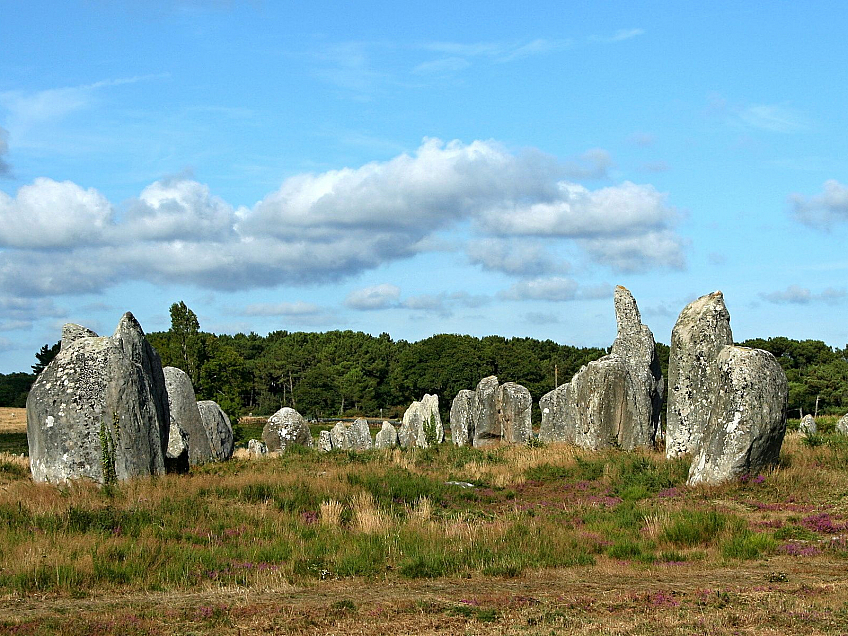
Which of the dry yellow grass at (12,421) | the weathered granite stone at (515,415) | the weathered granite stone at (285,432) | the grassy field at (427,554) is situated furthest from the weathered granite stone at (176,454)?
the dry yellow grass at (12,421)

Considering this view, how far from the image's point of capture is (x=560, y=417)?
28.2 m

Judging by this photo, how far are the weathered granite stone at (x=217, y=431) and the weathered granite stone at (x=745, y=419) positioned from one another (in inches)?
601

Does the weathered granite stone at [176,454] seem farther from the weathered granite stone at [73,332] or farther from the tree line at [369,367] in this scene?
the tree line at [369,367]

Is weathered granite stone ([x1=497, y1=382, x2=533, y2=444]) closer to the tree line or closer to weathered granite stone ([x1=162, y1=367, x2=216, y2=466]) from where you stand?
weathered granite stone ([x1=162, y1=367, x2=216, y2=466])

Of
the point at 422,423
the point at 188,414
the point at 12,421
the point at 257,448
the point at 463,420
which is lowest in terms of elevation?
the point at 257,448

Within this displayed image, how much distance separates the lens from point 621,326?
90.9 feet

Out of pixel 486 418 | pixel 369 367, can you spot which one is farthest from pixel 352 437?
pixel 369 367

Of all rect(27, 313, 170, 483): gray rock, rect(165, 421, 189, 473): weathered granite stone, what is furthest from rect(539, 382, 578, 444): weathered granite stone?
rect(27, 313, 170, 483): gray rock

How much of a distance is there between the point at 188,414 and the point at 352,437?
9.24 m

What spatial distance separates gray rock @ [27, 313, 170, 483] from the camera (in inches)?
632

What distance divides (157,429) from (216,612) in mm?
9199

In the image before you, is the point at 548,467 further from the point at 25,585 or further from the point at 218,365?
the point at 218,365

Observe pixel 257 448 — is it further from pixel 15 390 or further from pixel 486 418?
pixel 15 390

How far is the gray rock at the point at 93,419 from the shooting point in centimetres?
1605
